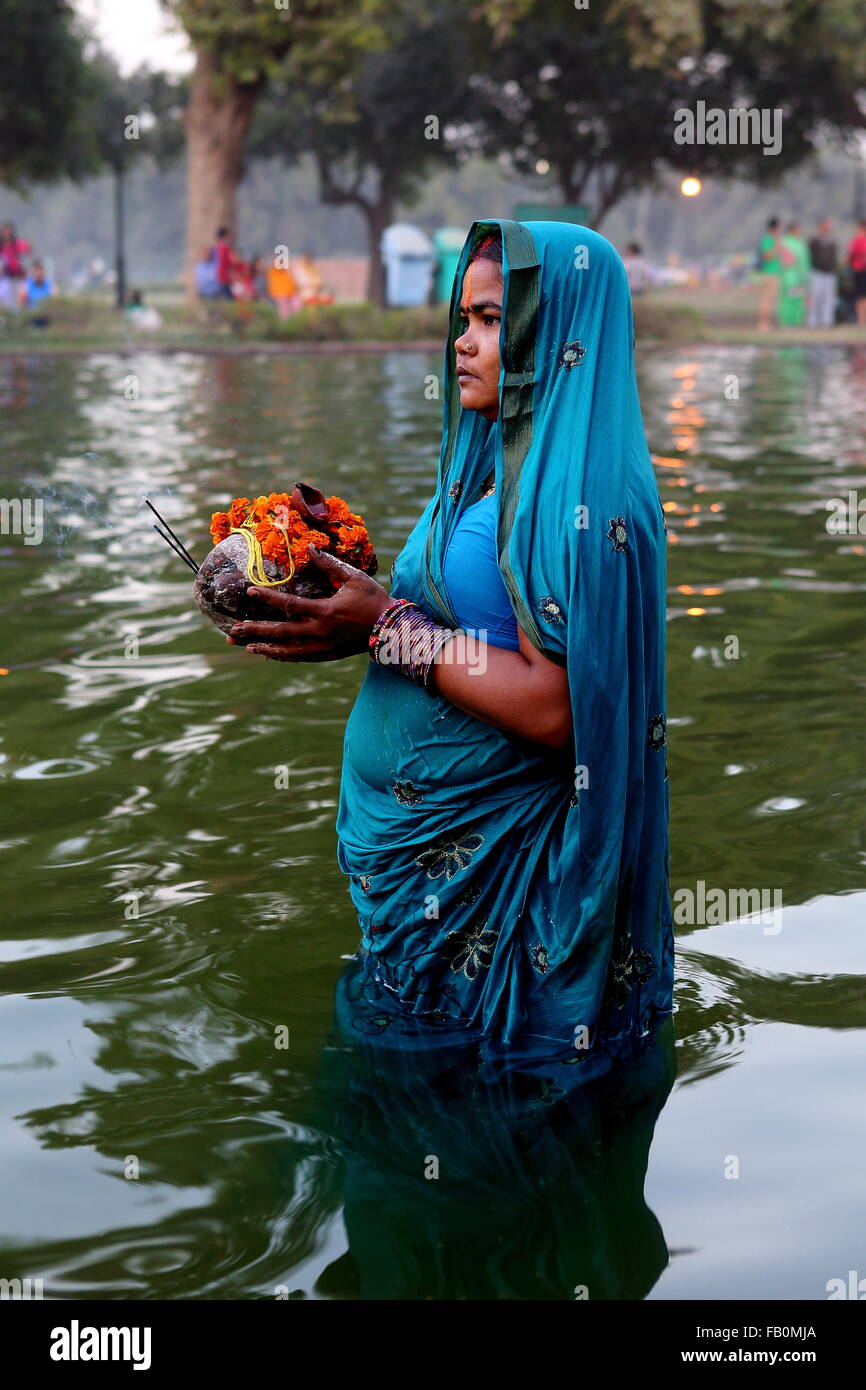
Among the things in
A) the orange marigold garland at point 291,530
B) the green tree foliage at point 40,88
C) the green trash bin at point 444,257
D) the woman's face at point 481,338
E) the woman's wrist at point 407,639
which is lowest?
the woman's wrist at point 407,639

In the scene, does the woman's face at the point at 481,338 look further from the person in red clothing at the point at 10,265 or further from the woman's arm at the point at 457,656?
the person in red clothing at the point at 10,265

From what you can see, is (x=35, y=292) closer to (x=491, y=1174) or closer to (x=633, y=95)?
(x=633, y=95)

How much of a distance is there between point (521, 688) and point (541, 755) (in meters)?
0.23

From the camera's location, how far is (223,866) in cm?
472

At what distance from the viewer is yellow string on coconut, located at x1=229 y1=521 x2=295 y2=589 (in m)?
3.12

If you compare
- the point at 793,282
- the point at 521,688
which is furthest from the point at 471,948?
the point at 793,282

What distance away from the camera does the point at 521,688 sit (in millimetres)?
2998

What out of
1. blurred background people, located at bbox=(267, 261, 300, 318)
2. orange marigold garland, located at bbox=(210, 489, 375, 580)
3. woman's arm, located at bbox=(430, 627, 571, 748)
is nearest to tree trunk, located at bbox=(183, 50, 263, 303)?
blurred background people, located at bbox=(267, 261, 300, 318)

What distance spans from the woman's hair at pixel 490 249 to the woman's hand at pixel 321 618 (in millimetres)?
618

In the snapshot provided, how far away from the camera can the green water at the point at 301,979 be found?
287 cm

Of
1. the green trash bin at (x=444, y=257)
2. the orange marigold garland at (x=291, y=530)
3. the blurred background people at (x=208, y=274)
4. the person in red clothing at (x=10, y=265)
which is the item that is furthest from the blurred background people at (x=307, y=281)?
the orange marigold garland at (x=291, y=530)

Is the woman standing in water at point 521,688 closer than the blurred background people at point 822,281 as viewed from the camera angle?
Yes

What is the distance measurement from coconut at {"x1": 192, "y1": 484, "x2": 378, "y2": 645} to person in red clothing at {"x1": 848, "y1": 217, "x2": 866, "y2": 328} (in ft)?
103
